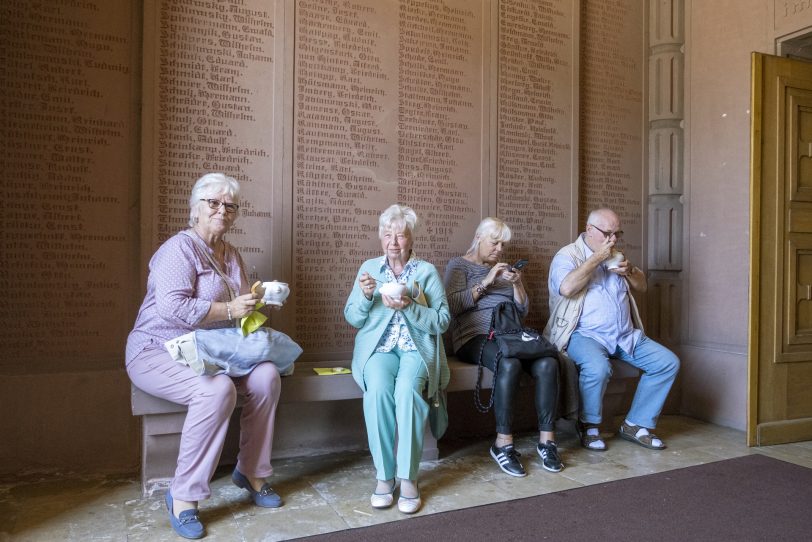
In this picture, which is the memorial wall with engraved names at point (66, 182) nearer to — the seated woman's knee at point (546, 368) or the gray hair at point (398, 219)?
the gray hair at point (398, 219)

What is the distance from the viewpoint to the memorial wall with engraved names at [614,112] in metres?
4.80

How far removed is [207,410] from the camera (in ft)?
8.70

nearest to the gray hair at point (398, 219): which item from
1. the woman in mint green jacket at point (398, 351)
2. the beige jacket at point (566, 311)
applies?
the woman in mint green jacket at point (398, 351)

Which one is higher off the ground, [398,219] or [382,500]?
[398,219]

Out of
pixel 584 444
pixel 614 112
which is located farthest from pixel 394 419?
pixel 614 112

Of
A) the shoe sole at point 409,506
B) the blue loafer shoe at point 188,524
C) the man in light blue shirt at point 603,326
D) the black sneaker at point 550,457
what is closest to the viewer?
the blue loafer shoe at point 188,524

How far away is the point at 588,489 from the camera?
10.2 feet

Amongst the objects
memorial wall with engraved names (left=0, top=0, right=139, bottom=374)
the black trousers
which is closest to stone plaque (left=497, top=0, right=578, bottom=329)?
the black trousers

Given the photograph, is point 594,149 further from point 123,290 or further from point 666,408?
point 123,290

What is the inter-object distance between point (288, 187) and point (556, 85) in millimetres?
2196

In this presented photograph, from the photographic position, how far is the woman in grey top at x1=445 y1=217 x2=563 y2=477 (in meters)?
3.43

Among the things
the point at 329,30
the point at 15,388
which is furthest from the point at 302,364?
the point at 329,30

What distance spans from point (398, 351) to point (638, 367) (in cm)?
173

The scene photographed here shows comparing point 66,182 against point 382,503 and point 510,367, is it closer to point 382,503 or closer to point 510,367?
point 382,503
